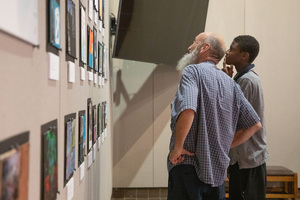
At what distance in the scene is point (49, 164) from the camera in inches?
40.0

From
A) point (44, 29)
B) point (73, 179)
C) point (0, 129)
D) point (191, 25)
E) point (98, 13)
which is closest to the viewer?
point (0, 129)

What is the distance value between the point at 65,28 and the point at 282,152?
3.98m

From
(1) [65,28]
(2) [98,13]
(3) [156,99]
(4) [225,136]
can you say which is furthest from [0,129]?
(3) [156,99]

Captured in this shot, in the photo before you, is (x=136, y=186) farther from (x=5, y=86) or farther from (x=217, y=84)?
(x=5, y=86)

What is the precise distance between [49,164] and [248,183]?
5.63 ft

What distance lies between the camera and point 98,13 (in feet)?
8.21

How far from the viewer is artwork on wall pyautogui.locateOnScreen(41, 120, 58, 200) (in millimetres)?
955

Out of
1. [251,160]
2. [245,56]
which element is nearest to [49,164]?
[251,160]

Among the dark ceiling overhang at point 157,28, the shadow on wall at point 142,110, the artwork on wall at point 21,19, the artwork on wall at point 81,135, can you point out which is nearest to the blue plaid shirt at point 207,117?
the artwork on wall at point 81,135

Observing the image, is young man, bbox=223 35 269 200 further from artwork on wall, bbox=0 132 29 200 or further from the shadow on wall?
the shadow on wall

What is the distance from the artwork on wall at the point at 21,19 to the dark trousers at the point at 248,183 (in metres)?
1.94

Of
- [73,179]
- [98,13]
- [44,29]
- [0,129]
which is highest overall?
[98,13]

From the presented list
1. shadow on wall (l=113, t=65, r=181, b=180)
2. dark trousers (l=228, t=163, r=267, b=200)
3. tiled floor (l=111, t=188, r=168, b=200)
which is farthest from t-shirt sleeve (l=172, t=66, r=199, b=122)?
tiled floor (l=111, t=188, r=168, b=200)

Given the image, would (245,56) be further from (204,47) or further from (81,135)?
(81,135)
